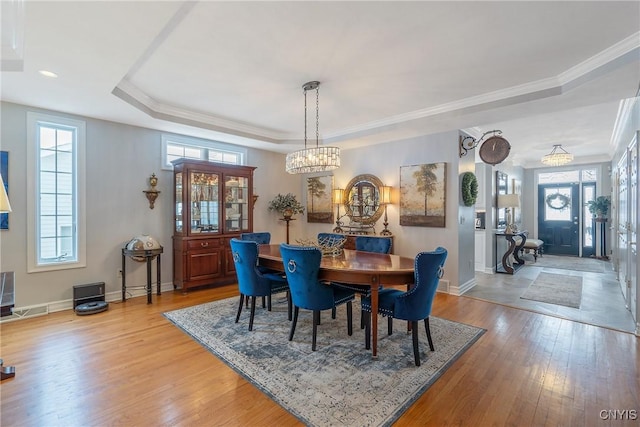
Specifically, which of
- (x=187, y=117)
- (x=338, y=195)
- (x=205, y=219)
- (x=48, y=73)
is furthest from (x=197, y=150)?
(x=338, y=195)

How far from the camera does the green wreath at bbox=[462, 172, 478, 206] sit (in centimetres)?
469

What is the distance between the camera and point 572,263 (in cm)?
714

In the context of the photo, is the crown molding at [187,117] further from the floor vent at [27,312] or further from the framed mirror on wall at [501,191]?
the framed mirror on wall at [501,191]

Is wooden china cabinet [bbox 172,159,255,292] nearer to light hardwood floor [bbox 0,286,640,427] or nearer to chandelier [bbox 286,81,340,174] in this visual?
light hardwood floor [bbox 0,286,640,427]

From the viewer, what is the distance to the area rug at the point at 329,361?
6.47 feet

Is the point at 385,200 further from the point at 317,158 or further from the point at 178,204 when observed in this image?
the point at 178,204

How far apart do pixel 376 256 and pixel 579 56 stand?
2637 mm

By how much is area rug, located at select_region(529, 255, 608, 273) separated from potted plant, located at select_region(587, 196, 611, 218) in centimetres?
119

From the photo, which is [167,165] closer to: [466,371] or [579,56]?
[466,371]

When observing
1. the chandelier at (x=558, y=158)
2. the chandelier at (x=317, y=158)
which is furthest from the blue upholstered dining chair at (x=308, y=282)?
the chandelier at (x=558, y=158)

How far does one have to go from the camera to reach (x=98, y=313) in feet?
12.1

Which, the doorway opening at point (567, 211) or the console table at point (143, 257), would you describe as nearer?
the console table at point (143, 257)

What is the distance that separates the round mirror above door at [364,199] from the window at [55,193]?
4172 millimetres

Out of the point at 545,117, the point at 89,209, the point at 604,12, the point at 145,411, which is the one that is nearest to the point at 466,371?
the point at 145,411
